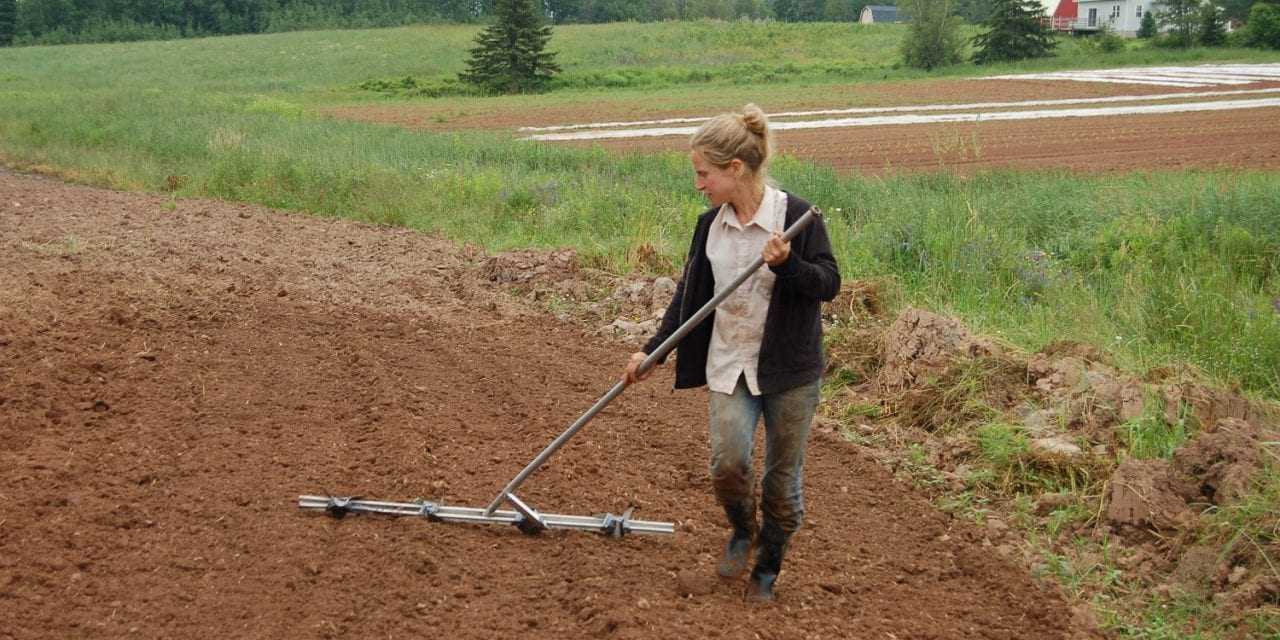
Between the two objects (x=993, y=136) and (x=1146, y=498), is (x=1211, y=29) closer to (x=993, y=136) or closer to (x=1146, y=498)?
(x=993, y=136)

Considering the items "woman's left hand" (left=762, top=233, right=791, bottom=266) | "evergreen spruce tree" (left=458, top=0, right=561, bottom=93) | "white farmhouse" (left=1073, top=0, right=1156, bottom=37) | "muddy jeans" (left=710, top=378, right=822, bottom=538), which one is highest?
"white farmhouse" (left=1073, top=0, right=1156, bottom=37)

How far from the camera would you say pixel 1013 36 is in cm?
5238

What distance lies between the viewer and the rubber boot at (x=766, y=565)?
4125mm

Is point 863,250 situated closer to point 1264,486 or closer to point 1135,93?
point 1264,486

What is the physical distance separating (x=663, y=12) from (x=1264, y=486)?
107 meters

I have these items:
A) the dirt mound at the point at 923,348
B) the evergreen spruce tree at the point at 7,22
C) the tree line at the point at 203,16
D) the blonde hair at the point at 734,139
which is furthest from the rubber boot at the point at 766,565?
the evergreen spruce tree at the point at 7,22

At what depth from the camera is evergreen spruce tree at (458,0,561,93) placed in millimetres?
47875

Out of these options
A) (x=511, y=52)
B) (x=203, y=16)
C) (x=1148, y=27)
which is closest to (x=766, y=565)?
(x=511, y=52)

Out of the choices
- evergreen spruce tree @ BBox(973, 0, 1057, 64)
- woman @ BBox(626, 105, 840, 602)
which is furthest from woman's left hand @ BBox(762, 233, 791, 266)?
evergreen spruce tree @ BBox(973, 0, 1057, 64)

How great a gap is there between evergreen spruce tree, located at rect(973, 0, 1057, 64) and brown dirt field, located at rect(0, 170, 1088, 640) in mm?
48199

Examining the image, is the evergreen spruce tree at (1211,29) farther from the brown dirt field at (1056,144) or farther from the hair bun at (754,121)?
the hair bun at (754,121)

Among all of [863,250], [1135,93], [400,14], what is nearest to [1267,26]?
[1135,93]

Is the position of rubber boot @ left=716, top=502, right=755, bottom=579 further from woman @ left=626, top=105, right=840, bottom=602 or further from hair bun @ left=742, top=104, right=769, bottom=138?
hair bun @ left=742, top=104, right=769, bottom=138

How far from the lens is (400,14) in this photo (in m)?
87.1
